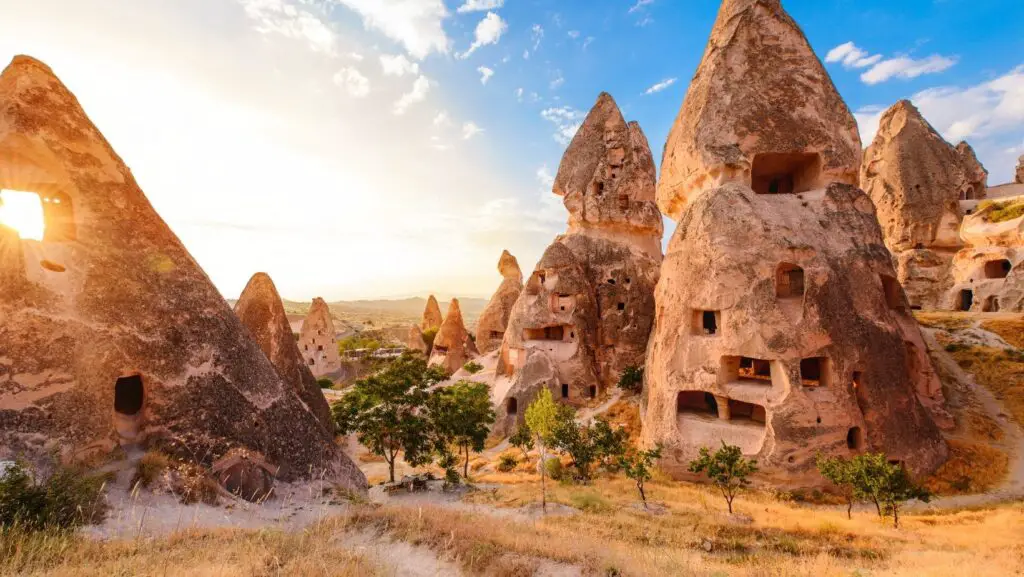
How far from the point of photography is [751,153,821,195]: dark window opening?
1859 cm

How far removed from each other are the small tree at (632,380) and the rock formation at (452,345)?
1647cm

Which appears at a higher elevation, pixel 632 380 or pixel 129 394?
pixel 129 394

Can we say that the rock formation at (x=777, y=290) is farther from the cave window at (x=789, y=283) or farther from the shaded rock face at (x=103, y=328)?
the shaded rock face at (x=103, y=328)

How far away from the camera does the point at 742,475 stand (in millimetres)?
12508

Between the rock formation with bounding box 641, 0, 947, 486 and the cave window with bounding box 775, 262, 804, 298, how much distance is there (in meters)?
0.12

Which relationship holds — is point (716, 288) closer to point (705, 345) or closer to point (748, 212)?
point (705, 345)

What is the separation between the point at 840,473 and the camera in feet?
41.1

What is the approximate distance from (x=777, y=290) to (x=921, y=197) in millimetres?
26696

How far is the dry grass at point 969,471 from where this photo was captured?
1444cm

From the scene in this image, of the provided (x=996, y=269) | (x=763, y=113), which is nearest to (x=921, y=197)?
(x=996, y=269)

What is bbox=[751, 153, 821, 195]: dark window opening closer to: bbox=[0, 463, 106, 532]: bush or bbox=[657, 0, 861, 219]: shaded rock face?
bbox=[657, 0, 861, 219]: shaded rock face

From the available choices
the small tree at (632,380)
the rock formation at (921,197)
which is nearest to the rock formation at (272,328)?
the small tree at (632,380)

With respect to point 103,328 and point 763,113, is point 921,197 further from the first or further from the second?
point 103,328

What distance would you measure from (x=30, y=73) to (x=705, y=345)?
19546 millimetres
